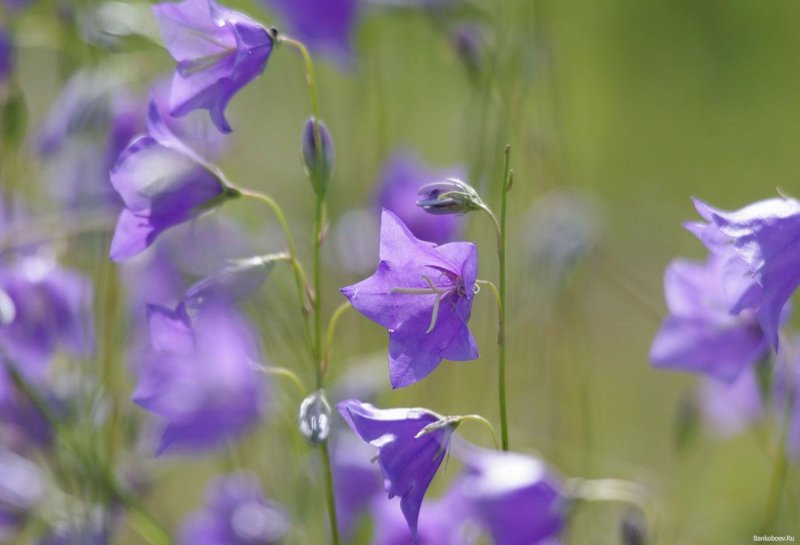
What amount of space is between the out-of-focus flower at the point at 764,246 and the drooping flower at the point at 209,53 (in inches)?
17.2

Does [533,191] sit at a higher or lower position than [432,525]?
lower

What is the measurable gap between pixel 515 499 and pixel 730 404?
729mm

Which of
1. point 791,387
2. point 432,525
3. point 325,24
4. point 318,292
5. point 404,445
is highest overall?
point 325,24

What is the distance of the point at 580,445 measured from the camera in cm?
231

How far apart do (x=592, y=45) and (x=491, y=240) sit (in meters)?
1.96

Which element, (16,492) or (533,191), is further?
(533,191)

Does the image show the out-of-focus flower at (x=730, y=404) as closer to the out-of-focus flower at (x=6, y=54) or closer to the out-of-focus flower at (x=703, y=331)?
the out-of-focus flower at (x=703, y=331)

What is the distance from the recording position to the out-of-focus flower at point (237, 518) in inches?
54.2

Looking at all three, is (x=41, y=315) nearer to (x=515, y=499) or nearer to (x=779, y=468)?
(x=515, y=499)

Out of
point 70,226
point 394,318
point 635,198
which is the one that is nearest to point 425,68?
point 635,198

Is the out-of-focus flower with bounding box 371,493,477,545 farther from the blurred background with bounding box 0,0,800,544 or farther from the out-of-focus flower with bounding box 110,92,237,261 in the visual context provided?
the out-of-focus flower with bounding box 110,92,237,261

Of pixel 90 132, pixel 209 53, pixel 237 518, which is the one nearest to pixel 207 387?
pixel 237 518

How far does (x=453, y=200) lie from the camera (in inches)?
37.6

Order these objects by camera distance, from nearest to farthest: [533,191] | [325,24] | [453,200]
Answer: [453,200]
[325,24]
[533,191]
